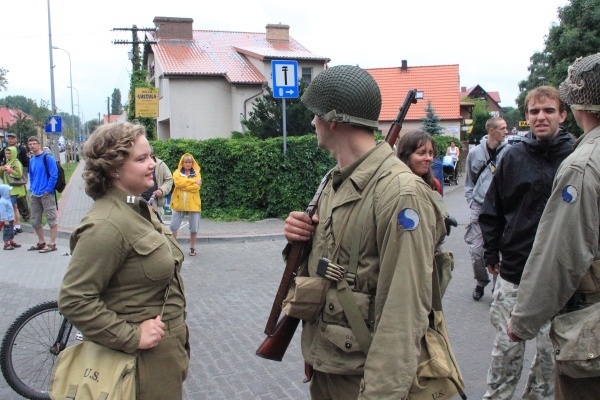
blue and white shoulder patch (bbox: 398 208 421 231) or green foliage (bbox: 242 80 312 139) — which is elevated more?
green foliage (bbox: 242 80 312 139)

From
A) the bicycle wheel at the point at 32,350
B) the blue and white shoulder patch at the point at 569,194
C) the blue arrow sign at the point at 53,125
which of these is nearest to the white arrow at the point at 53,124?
the blue arrow sign at the point at 53,125

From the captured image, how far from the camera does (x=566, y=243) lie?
2.19 meters

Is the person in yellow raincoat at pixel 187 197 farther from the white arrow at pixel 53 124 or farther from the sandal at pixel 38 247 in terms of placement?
the white arrow at pixel 53 124

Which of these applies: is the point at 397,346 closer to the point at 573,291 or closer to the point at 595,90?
the point at 573,291

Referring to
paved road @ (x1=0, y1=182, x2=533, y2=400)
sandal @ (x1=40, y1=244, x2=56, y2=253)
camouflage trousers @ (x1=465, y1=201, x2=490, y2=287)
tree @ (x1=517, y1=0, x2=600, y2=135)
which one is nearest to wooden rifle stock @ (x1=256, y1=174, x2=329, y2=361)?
paved road @ (x1=0, y1=182, x2=533, y2=400)

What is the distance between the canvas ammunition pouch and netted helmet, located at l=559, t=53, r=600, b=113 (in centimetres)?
71

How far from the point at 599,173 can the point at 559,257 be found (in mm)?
375

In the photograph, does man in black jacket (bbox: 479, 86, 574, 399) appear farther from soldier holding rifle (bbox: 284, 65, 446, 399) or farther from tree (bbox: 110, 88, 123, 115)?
tree (bbox: 110, 88, 123, 115)

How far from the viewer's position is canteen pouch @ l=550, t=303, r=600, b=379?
2.21 meters

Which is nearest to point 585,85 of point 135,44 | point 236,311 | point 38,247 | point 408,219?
point 408,219

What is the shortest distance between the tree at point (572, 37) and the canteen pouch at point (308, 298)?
92.8 ft

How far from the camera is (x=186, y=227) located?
12.4 m

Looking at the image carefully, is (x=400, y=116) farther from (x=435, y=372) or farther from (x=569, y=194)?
(x=435, y=372)

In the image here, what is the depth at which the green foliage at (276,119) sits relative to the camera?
68.4ft
